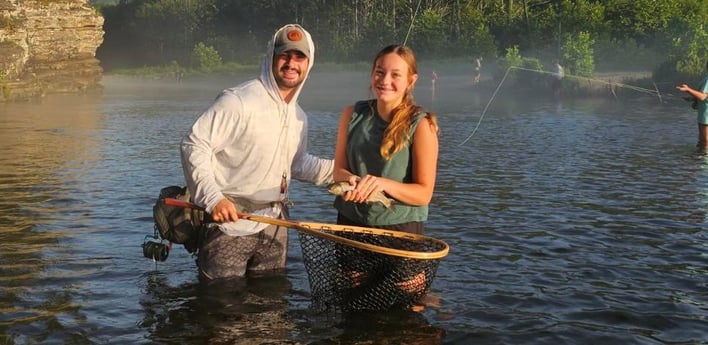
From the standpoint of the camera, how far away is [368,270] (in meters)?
5.98

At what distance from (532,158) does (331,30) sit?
85.8 meters

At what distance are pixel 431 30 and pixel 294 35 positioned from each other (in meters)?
75.0

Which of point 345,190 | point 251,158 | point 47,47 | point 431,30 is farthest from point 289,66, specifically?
point 431,30

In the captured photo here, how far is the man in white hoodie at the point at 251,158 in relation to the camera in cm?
607

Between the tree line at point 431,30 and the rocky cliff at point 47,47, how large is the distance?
2054 centimetres

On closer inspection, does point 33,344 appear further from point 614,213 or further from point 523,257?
point 614,213

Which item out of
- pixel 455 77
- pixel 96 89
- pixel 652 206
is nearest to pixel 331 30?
pixel 455 77

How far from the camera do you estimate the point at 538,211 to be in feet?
39.4

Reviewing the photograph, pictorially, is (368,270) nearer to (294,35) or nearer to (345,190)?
(345,190)

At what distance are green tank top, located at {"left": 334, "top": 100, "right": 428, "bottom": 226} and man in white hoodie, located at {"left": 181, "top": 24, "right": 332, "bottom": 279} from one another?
78 centimetres

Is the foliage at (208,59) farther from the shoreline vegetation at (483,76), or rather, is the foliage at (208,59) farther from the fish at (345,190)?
the fish at (345,190)

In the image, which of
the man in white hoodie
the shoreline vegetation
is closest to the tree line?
the shoreline vegetation

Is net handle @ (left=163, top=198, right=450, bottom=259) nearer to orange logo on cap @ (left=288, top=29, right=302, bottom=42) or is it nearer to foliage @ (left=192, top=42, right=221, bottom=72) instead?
orange logo on cap @ (left=288, top=29, right=302, bottom=42)

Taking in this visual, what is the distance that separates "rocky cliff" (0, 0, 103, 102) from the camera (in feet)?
141
